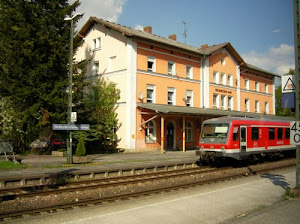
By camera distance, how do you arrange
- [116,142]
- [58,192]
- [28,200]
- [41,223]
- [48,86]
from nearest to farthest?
1. [41,223]
2. [28,200]
3. [58,192]
4. [48,86]
5. [116,142]

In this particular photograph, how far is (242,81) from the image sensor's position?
38812mm

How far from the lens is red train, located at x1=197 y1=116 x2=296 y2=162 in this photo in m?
15.6

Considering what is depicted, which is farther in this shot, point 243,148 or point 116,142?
point 116,142

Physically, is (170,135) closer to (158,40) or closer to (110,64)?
(110,64)

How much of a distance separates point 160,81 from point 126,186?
17931 mm

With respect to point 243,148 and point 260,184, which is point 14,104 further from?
point 260,184

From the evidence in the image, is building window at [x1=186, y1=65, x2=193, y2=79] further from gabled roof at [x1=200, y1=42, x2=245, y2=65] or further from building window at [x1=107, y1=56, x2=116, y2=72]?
building window at [x1=107, y1=56, x2=116, y2=72]

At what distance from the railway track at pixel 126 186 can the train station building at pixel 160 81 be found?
30.6ft

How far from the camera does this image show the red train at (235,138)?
15648mm

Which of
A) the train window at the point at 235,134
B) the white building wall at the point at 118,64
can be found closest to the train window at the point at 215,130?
the train window at the point at 235,134

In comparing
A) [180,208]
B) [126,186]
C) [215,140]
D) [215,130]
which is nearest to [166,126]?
[215,130]

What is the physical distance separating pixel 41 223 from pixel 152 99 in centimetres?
2116

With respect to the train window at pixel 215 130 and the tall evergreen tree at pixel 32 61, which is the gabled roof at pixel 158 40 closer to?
the tall evergreen tree at pixel 32 61

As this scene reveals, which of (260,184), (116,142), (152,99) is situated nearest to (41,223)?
(260,184)
